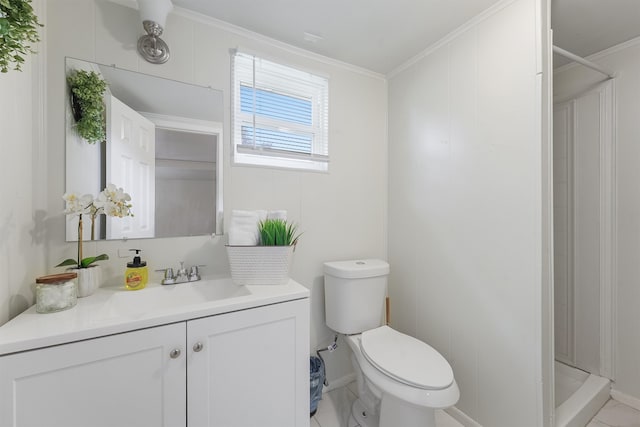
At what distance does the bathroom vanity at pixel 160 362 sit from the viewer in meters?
0.71

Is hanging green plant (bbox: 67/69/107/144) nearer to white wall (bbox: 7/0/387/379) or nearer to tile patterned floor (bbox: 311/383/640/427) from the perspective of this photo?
white wall (bbox: 7/0/387/379)

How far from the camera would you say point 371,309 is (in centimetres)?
156

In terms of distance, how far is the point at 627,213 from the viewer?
1625 millimetres

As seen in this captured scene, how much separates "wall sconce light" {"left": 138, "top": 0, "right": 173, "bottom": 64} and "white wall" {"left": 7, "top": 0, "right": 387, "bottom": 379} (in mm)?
38

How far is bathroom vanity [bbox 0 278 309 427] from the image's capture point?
0.71m

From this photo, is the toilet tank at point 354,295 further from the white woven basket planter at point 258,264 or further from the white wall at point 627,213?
the white wall at point 627,213

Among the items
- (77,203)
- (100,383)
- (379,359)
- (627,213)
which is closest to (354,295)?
(379,359)

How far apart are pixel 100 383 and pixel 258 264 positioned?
2.02 feet

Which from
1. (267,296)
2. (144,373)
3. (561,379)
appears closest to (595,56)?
(561,379)

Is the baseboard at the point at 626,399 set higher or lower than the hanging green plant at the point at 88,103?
lower

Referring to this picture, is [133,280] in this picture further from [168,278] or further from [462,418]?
[462,418]

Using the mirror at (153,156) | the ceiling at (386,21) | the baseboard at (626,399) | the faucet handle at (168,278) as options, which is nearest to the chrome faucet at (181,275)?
the faucet handle at (168,278)

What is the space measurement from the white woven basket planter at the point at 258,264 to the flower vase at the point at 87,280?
514 mm

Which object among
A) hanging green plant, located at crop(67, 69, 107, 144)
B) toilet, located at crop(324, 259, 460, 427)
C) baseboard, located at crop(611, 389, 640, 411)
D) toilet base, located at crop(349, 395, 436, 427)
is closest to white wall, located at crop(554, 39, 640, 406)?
baseboard, located at crop(611, 389, 640, 411)
